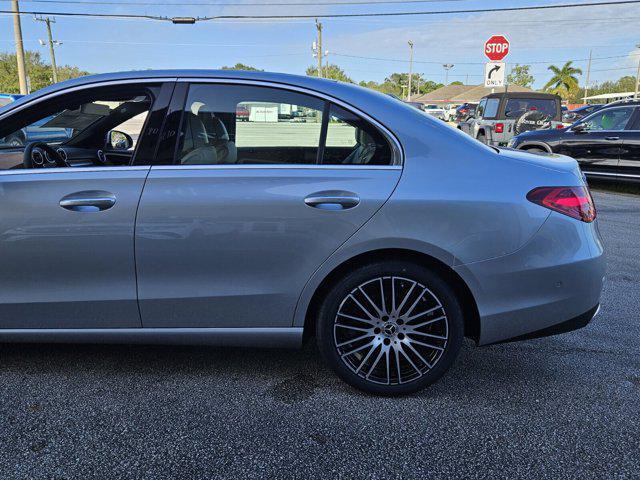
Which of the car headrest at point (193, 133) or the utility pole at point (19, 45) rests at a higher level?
the utility pole at point (19, 45)

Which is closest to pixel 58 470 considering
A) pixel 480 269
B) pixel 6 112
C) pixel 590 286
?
pixel 6 112

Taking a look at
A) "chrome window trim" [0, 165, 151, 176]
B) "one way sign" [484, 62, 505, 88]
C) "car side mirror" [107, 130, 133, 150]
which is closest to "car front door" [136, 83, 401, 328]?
"chrome window trim" [0, 165, 151, 176]

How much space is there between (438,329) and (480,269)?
1.30 feet

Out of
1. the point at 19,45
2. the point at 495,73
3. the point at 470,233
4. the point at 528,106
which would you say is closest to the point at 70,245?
the point at 470,233

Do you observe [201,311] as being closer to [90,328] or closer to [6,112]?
[90,328]

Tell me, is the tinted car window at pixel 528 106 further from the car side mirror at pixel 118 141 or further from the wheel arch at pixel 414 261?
the wheel arch at pixel 414 261

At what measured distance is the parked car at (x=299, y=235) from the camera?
8.74ft

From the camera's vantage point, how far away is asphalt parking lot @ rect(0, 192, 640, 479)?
234 cm

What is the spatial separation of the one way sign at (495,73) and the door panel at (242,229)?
50.2 feet

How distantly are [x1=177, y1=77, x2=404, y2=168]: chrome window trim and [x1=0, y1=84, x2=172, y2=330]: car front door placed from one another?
229mm

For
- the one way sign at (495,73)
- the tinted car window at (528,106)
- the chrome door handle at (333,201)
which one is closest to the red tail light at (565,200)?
the chrome door handle at (333,201)

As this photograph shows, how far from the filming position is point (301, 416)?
8.93 feet

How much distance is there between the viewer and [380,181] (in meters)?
2.68

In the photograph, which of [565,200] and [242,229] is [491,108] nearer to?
[565,200]
